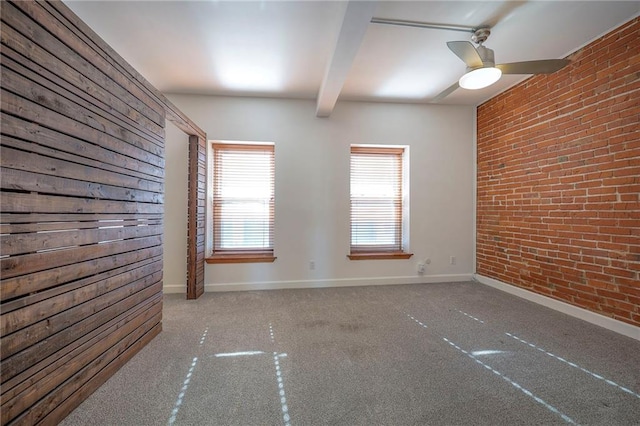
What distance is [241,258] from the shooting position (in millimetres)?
3543

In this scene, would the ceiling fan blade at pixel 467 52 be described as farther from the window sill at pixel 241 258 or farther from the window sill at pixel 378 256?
the window sill at pixel 241 258

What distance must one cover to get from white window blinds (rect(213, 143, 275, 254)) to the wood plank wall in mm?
1639

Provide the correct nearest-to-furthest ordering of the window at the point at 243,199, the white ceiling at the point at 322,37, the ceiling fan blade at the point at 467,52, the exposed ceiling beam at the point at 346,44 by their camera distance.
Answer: the exposed ceiling beam at the point at 346,44, the ceiling fan blade at the point at 467,52, the white ceiling at the point at 322,37, the window at the point at 243,199

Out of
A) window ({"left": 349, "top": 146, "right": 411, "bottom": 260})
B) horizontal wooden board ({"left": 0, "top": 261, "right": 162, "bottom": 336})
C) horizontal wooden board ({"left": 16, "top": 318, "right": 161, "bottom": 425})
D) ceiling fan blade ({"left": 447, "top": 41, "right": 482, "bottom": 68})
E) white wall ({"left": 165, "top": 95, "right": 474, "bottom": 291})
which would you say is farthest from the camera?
window ({"left": 349, "top": 146, "right": 411, "bottom": 260})

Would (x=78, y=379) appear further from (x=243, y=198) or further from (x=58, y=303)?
(x=243, y=198)

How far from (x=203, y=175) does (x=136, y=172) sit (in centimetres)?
142

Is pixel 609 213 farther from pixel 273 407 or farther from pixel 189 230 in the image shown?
pixel 189 230

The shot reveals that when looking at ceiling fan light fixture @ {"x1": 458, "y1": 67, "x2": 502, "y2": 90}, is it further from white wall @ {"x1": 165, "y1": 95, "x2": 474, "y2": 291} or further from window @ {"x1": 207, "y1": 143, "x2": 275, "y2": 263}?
window @ {"x1": 207, "y1": 143, "x2": 275, "y2": 263}

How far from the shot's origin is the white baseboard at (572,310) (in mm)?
2239

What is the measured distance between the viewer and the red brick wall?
226cm

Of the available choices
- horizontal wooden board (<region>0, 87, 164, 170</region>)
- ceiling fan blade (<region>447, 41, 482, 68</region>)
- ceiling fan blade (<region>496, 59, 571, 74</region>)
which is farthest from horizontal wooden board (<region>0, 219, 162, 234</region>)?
ceiling fan blade (<region>496, 59, 571, 74</region>)

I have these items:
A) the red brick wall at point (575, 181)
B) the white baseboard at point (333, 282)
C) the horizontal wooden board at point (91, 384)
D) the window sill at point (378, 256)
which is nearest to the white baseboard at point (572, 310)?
the red brick wall at point (575, 181)

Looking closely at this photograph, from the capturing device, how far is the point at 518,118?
130 inches

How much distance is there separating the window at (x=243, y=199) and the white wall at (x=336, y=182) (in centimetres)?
19
